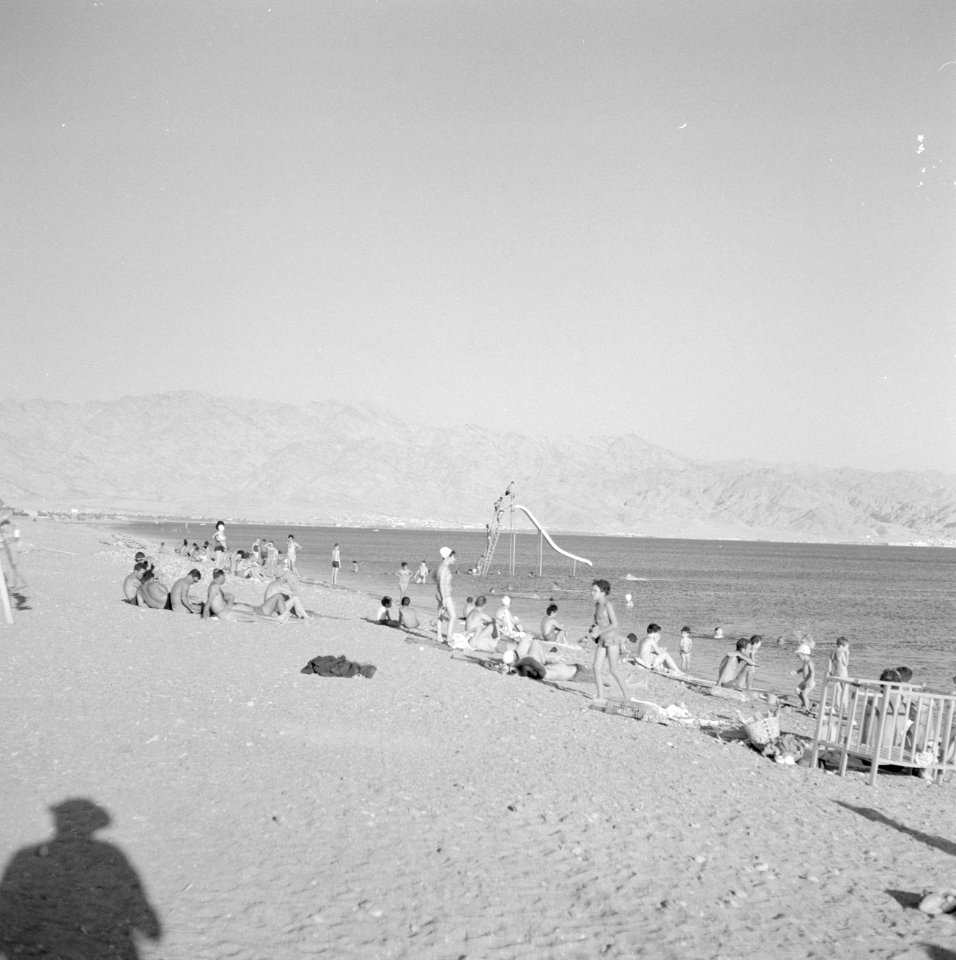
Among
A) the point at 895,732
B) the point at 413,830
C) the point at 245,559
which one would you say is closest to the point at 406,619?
the point at 895,732

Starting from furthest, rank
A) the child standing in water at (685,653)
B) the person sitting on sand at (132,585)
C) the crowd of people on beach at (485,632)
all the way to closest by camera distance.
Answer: the child standing in water at (685,653), the person sitting on sand at (132,585), the crowd of people on beach at (485,632)

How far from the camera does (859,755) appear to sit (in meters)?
10.6

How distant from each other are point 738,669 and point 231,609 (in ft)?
31.6

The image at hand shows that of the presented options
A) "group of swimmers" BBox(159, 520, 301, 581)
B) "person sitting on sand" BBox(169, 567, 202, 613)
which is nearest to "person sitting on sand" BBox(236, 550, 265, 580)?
"group of swimmers" BBox(159, 520, 301, 581)

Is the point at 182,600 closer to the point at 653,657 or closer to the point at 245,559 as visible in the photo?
the point at 653,657

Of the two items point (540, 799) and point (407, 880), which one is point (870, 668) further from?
point (407, 880)

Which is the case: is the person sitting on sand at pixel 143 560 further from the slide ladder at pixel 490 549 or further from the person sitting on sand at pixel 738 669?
the slide ladder at pixel 490 549

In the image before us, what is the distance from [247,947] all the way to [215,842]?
56.8 inches

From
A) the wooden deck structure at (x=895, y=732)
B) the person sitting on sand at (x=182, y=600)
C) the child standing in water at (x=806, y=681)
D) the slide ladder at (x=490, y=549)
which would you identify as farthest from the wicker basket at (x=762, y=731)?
the slide ladder at (x=490, y=549)

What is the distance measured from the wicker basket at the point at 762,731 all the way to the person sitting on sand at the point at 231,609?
9252mm

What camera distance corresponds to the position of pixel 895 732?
1034cm

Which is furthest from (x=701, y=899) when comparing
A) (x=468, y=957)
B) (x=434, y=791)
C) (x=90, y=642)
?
(x=90, y=642)

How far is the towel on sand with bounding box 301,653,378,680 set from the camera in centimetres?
1243

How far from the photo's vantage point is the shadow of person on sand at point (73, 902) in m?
4.65
